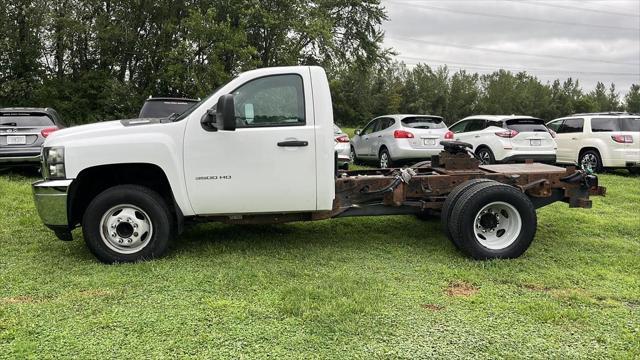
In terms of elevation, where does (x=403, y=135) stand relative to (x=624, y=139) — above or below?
above

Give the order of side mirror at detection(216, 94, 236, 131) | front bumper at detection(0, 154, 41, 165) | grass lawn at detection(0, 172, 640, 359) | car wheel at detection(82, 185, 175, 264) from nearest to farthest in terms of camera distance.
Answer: grass lawn at detection(0, 172, 640, 359) < side mirror at detection(216, 94, 236, 131) < car wheel at detection(82, 185, 175, 264) < front bumper at detection(0, 154, 41, 165)

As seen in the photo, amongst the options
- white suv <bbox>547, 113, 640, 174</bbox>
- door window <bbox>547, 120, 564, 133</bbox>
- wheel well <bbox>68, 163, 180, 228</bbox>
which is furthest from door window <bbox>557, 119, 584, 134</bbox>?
wheel well <bbox>68, 163, 180, 228</bbox>

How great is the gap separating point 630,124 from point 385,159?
6.17 meters

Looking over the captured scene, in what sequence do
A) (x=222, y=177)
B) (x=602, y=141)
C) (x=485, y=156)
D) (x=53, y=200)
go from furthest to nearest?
(x=602, y=141) → (x=485, y=156) → (x=222, y=177) → (x=53, y=200)

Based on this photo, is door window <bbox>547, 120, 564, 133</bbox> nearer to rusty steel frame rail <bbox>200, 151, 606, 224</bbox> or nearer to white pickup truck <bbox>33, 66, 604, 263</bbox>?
rusty steel frame rail <bbox>200, 151, 606, 224</bbox>

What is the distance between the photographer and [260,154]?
5527mm

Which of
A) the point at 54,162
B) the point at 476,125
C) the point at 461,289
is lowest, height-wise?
the point at 461,289

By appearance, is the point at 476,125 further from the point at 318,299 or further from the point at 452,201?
the point at 318,299

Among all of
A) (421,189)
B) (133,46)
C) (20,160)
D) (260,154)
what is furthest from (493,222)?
(133,46)

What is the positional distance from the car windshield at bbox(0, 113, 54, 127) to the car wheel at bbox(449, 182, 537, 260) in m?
8.82

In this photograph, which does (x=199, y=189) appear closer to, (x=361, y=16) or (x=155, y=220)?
(x=155, y=220)

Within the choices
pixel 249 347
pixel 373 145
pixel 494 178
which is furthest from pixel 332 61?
pixel 249 347

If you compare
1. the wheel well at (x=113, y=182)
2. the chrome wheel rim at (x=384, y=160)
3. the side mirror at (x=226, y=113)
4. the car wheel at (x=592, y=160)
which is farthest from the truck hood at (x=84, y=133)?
the car wheel at (x=592, y=160)

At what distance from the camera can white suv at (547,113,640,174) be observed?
45.2ft
